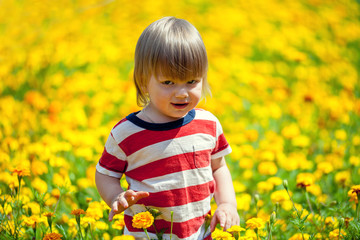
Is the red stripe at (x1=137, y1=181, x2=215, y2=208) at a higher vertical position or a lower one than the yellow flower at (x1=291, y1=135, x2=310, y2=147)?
higher

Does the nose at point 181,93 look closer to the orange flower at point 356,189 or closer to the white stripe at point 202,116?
the white stripe at point 202,116

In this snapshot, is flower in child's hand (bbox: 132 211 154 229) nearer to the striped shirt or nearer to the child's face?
the striped shirt

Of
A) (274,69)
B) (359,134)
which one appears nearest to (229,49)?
(274,69)

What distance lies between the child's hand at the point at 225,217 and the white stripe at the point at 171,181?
143 mm

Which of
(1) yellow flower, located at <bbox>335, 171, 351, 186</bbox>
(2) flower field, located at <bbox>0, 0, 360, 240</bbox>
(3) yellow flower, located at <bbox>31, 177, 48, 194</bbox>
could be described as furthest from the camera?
(1) yellow flower, located at <bbox>335, 171, 351, 186</bbox>

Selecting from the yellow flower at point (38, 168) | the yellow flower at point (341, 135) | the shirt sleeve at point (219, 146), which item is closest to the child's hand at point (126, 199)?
the shirt sleeve at point (219, 146)

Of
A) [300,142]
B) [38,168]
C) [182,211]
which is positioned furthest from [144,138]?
[300,142]

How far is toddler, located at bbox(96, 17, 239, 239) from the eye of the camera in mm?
1440

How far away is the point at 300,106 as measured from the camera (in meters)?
3.49

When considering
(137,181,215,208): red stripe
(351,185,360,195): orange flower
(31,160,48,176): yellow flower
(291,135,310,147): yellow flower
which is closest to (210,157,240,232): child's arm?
(137,181,215,208): red stripe

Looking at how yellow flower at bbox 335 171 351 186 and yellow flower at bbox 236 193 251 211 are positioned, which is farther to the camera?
yellow flower at bbox 335 171 351 186

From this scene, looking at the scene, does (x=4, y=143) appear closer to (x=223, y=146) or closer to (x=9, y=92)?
(x=9, y=92)

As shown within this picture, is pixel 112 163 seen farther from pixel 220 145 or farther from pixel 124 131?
pixel 220 145

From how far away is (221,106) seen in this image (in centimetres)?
340
